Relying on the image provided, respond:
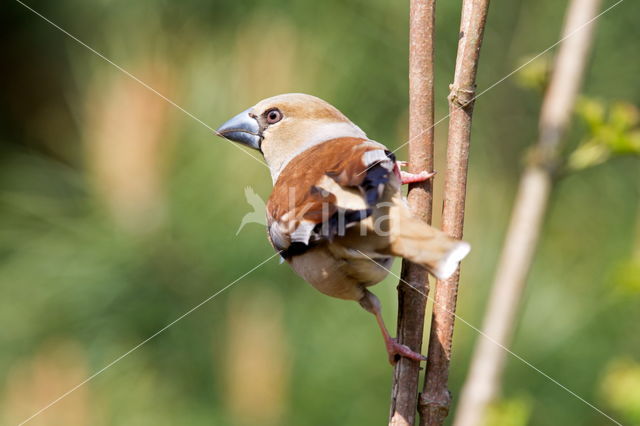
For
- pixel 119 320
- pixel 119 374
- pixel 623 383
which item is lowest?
pixel 623 383

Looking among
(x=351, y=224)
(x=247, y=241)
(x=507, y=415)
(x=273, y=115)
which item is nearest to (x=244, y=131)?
(x=273, y=115)

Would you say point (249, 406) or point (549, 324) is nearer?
point (249, 406)

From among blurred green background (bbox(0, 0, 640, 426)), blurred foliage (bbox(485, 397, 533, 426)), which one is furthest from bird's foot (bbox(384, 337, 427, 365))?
blurred green background (bbox(0, 0, 640, 426))

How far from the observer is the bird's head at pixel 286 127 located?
2.45 metres

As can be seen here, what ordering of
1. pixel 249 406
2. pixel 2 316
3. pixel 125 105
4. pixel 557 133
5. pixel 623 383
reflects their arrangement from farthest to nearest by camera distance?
pixel 2 316 < pixel 125 105 < pixel 249 406 < pixel 557 133 < pixel 623 383

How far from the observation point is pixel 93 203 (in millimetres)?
3160

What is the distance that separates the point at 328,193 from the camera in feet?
6.25

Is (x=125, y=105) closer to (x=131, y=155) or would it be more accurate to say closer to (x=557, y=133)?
(x=131, y=155)

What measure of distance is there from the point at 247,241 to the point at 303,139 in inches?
28.9

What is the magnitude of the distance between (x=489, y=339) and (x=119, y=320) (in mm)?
1818

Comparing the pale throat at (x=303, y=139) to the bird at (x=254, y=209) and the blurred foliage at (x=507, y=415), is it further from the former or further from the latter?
the blurred foliage at (x=507, y=415)

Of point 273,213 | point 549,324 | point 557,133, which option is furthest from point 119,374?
point 557,133

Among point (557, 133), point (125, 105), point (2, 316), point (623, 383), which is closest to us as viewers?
point (623, 383)

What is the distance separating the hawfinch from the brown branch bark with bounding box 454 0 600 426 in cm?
22
